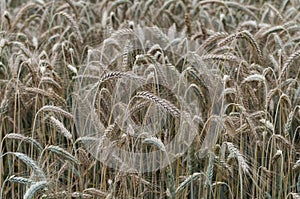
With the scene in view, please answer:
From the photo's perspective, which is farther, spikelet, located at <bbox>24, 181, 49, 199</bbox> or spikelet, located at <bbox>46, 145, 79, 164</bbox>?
spikelet, located at <bbox>46, 145, 79, 164</bbox>

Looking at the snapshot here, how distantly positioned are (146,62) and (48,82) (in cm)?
67

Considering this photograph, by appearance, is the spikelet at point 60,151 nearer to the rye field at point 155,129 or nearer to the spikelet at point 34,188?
the rye field at point 155,129

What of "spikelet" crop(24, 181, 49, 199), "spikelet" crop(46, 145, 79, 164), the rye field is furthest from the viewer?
the rye field

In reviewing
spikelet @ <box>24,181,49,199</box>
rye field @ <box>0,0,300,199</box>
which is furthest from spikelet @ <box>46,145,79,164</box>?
spikelet @ <box>24,181,49,199</box>

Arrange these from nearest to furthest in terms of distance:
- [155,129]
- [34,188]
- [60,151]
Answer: [34,188]
[60,151]
[155,129]

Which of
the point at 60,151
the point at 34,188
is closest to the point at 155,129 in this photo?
the point at 60,151

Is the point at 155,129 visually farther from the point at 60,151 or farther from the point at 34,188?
the point at 34,188

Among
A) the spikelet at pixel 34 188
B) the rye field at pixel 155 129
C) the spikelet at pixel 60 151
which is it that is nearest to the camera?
the spikelet at pixel 34 188

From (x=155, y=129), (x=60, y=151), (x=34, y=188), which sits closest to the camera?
(x=34, y=188)

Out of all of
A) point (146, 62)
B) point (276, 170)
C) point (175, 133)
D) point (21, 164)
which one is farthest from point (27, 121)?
point (276, 170)

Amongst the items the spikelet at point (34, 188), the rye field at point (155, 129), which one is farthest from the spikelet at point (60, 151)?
the spikelet at point (34, 188)

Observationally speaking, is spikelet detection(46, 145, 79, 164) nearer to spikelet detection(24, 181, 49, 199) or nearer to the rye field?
the rye field

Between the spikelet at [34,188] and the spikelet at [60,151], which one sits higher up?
the spikelet at [60,151]

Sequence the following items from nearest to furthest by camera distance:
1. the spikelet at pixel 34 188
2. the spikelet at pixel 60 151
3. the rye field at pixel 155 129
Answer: the spikelet at pixel 34 188
the spikelet at pixel 60 151
the rye field at pixel 155 129
